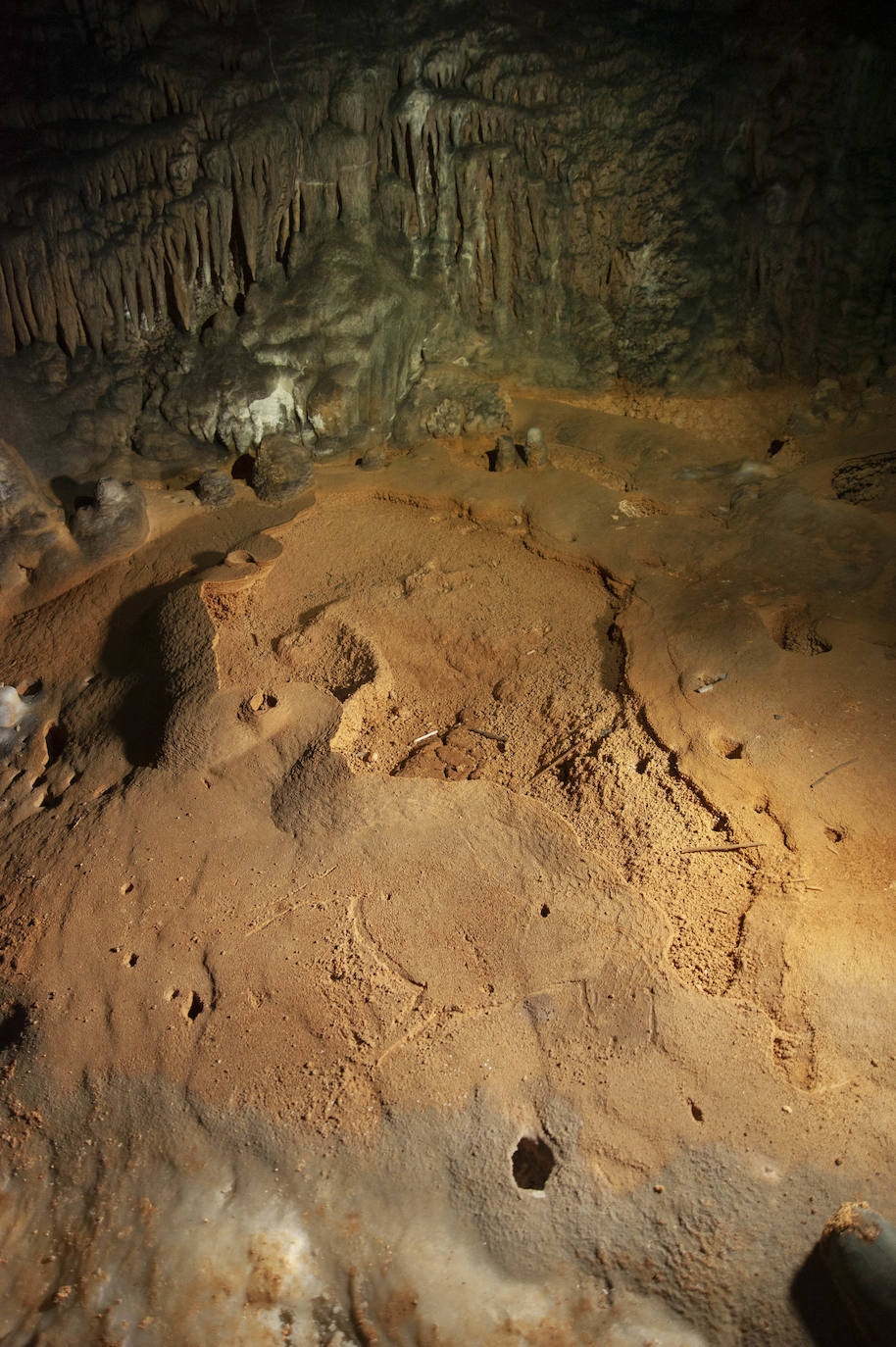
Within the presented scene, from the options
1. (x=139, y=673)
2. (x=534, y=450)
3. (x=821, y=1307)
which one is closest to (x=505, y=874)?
(x=821, y=1307)

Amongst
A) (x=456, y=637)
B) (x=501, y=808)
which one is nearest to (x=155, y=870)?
(x=501, y=808)

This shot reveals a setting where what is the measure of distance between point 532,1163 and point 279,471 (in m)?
4.51

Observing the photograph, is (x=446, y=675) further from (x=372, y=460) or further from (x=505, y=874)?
(x=372, y=460)

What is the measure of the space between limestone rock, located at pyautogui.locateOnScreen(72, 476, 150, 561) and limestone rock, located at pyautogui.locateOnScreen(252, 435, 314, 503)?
2.85 ft

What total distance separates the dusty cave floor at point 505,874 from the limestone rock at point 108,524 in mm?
275

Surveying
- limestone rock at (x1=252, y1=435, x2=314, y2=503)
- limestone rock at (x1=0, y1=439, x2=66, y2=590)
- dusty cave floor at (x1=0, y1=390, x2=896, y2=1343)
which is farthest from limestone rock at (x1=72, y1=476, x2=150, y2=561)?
limestone rock at (x1=252, y1=435, x2=314, y2=503)

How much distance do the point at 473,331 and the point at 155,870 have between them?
503cm

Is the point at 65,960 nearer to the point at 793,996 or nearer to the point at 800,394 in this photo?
the point at 793,996

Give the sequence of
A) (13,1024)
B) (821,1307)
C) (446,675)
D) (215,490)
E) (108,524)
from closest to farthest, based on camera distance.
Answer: (821,1307)
(13,1024)
(446,675)
(108,524)
(215,490)

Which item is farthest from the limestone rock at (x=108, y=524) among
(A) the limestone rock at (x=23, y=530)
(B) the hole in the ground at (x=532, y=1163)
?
(B) the hole in the ground at (x=532, y=1163)

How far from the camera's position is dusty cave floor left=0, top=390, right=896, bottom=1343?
108 inches

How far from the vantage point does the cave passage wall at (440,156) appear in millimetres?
5938

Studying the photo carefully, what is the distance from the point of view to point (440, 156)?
6254 millimetres

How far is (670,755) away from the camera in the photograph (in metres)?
3.75
